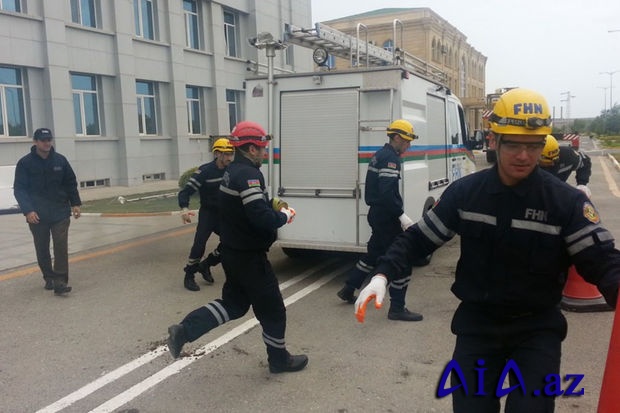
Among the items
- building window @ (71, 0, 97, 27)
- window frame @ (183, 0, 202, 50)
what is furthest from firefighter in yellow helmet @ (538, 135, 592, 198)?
window frame @ (183, 0, 202, 50)

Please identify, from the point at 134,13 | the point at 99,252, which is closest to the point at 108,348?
the point at 99,252

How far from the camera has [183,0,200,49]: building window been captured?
23828mm

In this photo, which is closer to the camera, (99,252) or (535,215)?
(535,215)

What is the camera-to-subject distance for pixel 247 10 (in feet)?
87.2

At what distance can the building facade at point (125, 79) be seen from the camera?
17672 millimetres

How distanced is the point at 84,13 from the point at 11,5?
106 inches

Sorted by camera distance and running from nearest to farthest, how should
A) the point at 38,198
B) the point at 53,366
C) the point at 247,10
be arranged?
the point at 53,366 < the point at 38,198 < the point at 247,10

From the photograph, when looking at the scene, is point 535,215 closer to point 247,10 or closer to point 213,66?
point 213,66

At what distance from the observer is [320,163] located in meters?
7.02

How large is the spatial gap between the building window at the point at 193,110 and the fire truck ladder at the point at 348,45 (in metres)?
15.6

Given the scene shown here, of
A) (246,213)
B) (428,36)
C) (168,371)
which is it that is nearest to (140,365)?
(168,371)

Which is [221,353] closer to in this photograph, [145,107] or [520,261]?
[520,261]

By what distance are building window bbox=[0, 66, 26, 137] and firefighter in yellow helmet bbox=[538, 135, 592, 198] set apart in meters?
16.4

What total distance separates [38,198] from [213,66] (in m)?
19.1
